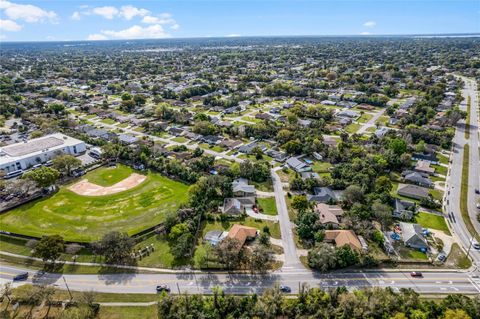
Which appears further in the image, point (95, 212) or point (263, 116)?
point (263, 116)

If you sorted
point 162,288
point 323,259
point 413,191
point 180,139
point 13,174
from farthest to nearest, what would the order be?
point 180,139
point 13,174
point 413,191
point 323,259
point 162,288

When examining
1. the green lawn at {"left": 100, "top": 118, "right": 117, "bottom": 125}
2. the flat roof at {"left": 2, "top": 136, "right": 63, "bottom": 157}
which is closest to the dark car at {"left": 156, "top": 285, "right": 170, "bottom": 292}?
the flat roof at {"left": 2, "top": 136, "right": 63, "bottom": 157}

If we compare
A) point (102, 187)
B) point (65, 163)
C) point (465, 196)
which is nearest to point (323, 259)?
point (465, 196)

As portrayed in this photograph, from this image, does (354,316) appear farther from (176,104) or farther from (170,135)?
(176,104)

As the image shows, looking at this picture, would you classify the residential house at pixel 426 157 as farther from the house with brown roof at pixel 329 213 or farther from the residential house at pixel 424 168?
the house with brown roof at pixel 329 213

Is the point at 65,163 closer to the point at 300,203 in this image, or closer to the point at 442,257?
the point at 300,203

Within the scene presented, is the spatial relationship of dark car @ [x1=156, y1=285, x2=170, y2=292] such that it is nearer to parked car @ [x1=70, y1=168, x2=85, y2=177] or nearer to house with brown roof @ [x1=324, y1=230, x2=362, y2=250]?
house with brown roof @ [x1=324, y1=230, x2=362, y2=250]
